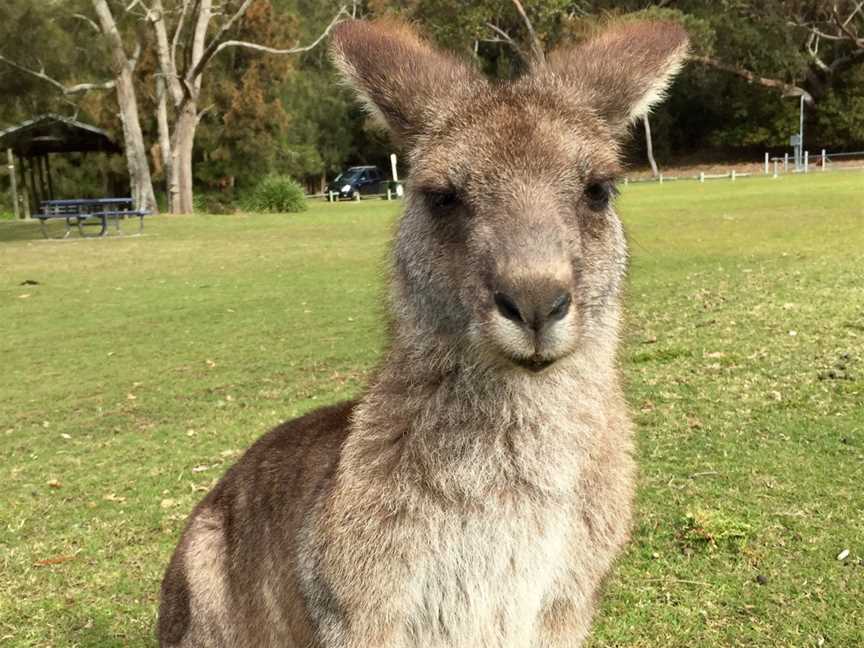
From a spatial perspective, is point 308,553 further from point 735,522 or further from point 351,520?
point 735,522

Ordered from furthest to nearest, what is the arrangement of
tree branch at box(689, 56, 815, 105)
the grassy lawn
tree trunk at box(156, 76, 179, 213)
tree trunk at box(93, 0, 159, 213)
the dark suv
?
tree branch at box(689, 56, 815, 105), the dark suv, tree trunk at box(156, 76, 179, 213), tree trunk at box(93, 0, 159, 213), the grassy lawn

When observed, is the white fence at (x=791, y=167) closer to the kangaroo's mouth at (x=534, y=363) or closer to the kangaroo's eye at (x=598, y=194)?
the kangaroo's eye at (x=598, y=194)

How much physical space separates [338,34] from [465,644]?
169 cm

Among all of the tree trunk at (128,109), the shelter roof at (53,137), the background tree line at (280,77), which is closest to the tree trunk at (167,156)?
the background tree line at (280,77)

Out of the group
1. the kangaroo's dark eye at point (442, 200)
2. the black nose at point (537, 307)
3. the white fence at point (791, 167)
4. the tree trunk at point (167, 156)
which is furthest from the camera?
the white fence at point (791, 167)

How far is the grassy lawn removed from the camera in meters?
3.23

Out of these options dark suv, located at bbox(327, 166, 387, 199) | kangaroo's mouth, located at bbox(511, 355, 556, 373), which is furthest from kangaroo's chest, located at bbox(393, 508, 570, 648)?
dark suv, located at bbox(327, 166, 387, 199)

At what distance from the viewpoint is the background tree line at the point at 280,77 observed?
2441 centimetres

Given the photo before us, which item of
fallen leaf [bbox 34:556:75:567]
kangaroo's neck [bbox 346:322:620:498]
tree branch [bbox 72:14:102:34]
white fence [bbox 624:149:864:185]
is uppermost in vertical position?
tree branch [bbox 72:14:102:34]

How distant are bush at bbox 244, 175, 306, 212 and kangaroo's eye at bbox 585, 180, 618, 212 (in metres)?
27.3

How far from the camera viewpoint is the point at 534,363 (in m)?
1.92

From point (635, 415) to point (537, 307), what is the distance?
101 inches

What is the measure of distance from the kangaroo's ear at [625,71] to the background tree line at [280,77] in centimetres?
1703

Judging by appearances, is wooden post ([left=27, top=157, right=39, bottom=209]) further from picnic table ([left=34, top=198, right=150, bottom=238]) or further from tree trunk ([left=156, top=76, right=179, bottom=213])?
picnic table ([left=34, top=198, right=150, bottom=238])
